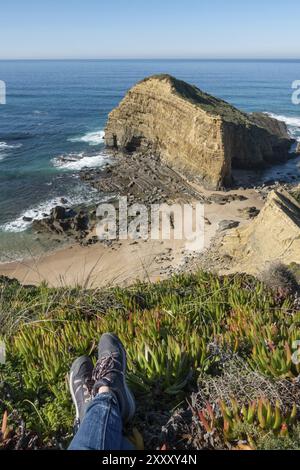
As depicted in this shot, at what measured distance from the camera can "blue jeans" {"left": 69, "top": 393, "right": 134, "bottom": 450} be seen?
9.04ft

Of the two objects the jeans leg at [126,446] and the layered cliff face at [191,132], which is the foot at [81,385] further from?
→ the layered cliff face at [191,132]

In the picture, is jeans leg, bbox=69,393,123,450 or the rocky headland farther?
the rocky headland

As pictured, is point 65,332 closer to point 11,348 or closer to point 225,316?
point 11,348

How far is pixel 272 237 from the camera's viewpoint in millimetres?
13898

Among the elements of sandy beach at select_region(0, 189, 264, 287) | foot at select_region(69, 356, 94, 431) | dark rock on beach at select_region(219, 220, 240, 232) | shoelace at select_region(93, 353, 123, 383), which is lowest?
sandy beach at select_region(0, 189, 264, 287)

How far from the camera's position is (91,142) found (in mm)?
44000

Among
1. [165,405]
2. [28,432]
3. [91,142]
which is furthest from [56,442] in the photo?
[91,142]

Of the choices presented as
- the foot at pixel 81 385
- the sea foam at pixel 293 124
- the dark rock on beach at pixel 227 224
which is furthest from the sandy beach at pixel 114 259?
the sea foam at pixel 293 124

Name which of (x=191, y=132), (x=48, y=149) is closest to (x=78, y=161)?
(x=48, y=149)

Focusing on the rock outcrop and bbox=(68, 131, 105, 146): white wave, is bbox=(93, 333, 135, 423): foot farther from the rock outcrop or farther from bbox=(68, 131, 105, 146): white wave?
bbox=(68, 131, 105, 146): white wave

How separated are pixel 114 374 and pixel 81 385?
34 centimetres

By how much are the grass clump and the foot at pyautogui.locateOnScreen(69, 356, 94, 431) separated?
0.21 metres

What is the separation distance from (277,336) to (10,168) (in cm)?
3407

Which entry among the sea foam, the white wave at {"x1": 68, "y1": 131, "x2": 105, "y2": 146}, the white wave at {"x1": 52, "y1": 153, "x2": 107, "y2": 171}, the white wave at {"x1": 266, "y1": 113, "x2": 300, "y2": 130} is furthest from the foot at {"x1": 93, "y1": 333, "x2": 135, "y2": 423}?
the white wave at {"x1": 266, "y1": 113, "x2": 300, "y2": 130}
